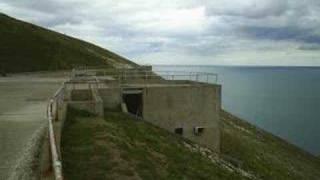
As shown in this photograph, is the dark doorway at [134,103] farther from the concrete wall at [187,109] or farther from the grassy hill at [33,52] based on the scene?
the grassy hill at [33,52]

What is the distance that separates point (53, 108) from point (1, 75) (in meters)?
35.2

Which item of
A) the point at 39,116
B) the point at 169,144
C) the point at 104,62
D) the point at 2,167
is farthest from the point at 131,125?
the point at 104,62

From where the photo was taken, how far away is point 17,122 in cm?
1869

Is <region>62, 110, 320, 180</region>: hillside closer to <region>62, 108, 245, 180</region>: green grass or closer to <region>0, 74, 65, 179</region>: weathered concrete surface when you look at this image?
<region>62, 108, 245, 180</region>: green grass

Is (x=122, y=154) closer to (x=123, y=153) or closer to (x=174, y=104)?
(x=123, y=153)

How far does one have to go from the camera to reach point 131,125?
2562 centimetres

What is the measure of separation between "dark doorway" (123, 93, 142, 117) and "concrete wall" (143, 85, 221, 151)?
59 centimetres

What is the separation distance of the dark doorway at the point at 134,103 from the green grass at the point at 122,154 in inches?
216

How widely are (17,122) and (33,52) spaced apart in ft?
150

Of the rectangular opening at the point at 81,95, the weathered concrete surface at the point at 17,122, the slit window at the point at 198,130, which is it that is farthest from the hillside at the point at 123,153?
the slit window at the point at 198,130

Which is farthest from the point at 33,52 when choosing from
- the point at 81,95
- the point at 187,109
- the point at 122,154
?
the point at 122,154

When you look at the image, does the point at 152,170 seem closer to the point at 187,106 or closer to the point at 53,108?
the point at 53,108

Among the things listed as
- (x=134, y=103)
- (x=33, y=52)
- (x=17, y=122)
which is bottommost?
(x=134, y=103)

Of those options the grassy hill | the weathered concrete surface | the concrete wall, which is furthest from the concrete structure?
the grassy hill
